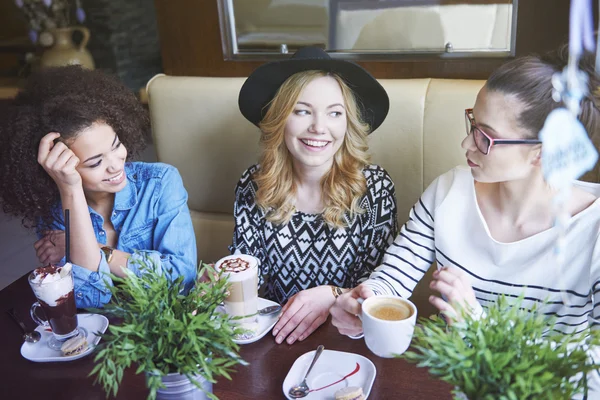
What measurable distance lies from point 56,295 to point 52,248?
419 millimetres

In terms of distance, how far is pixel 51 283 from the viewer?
1.06 m

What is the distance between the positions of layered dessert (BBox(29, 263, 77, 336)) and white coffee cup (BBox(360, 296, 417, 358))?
1.94 ft

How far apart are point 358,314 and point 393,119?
715mm

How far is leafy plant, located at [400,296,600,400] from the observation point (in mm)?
638

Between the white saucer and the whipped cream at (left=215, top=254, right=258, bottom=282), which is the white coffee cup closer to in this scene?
the whipped cream at (left=215, top=254, right=258, bottom=282)

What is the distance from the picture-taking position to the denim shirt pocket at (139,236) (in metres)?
1.45

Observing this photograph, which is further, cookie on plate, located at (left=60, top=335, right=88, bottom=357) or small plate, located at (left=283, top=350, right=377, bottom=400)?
cookie on plate, located at (left=60, top=335, right=88, bottom=357)

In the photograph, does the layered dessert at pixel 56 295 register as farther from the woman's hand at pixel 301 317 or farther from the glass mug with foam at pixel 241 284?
the woman's hand at pixel 301 317

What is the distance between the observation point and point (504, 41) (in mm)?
1528

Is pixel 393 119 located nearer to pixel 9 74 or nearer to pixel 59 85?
pixel 59 85

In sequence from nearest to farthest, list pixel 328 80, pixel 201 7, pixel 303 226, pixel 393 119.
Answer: pixel 328 80
pixel 303 226
pixel 393 119
pixel 201 7

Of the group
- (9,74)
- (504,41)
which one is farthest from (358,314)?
(9,74)

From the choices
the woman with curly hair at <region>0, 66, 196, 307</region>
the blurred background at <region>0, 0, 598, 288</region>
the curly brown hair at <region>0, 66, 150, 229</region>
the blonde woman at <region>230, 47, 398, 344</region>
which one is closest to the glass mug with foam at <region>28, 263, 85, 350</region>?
the woman with curly hair at <region>0, 66, 196, 307</region>

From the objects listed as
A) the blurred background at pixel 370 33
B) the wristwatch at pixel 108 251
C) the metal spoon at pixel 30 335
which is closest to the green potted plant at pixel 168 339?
the metal spoon at pixel 30 335
